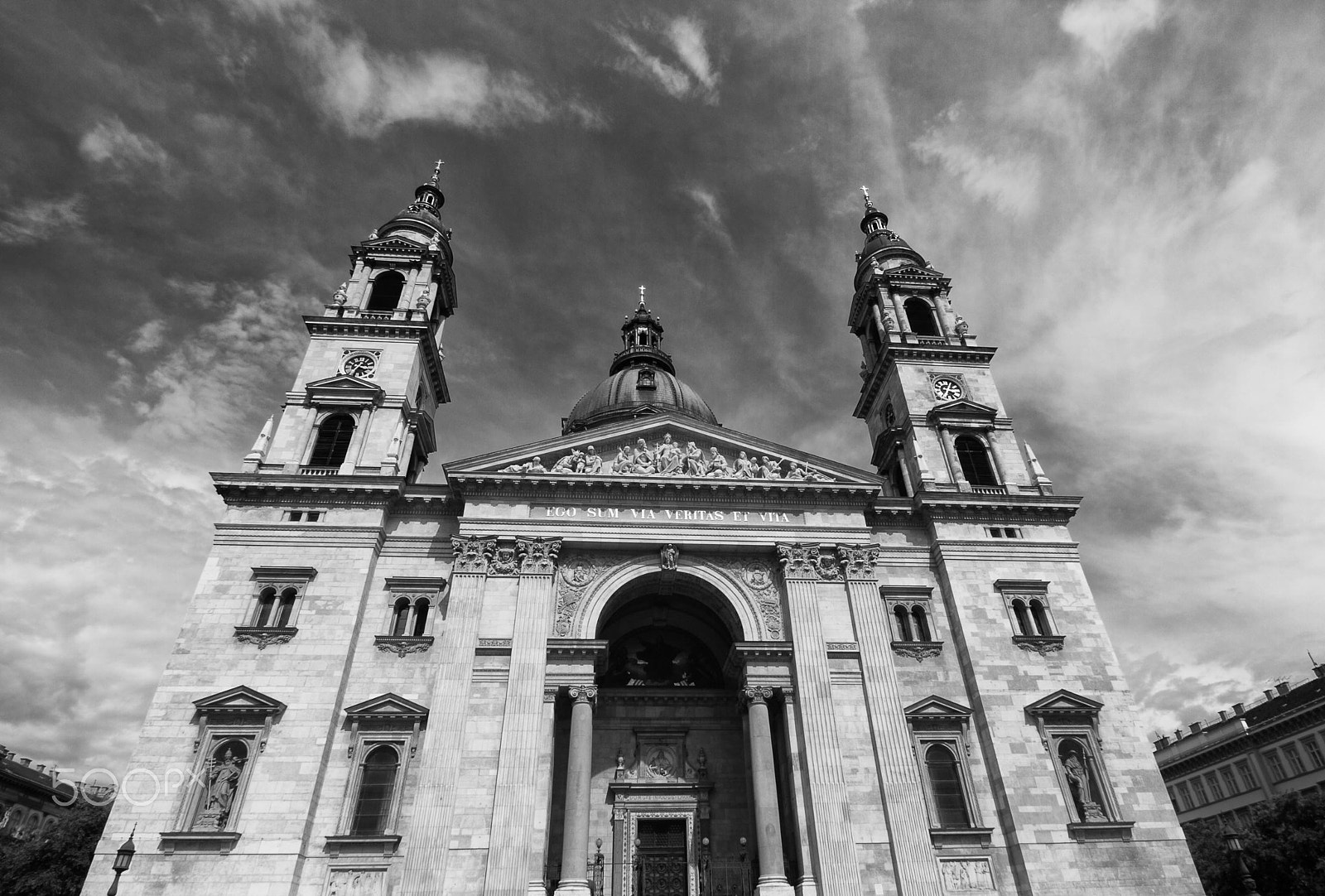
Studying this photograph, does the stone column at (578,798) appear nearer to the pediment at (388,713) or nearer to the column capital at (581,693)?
the column capital at (581,693)

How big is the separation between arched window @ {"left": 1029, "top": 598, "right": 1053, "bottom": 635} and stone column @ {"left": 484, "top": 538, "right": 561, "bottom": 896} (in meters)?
18.2

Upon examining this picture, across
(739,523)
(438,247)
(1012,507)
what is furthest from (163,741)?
(1012,507)

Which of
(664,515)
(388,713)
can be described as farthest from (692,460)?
(388,713)

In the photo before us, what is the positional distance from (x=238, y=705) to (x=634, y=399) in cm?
3015

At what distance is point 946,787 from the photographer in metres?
26.5

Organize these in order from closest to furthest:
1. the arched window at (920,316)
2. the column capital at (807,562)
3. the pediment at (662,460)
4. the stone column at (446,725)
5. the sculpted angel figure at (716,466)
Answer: the stone column at (446,725)
the column capital at (807,562)
the pediment at (662,460)
the sculpted angel figure at (716,466)
the arched window at (920,316)

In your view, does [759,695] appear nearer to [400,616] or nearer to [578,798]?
[578,798]

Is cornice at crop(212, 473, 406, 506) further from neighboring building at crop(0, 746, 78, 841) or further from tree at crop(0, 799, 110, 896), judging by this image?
neighboring building at crop(0, 746, 78, 841)

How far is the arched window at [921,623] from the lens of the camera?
29766 mm

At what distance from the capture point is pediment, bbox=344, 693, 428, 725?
25.7 metres

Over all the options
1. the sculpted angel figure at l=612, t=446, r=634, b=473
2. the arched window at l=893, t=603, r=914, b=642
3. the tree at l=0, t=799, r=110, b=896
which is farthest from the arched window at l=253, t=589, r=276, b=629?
the arched window at l=893, t=603, r=914, b=642

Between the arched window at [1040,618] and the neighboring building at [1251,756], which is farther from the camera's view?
the neighboring building at [1251,756]

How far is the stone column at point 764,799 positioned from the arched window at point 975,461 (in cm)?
1431

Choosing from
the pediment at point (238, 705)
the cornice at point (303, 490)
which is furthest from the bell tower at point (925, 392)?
the pediment at point (238, 705)
